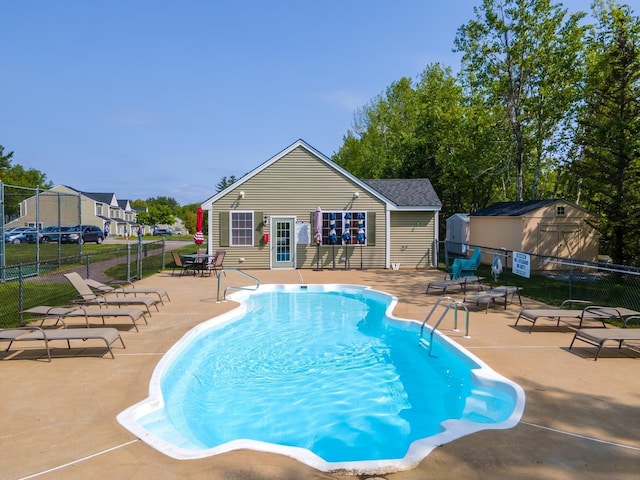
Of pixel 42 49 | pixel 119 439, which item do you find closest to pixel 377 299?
pixel 119 439

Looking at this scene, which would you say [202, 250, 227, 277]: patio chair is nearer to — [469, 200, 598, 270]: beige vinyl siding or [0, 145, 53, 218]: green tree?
[469, 200, 598, 270]: beige vinyl siding

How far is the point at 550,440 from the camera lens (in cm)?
378

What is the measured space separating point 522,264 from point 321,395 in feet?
25.4

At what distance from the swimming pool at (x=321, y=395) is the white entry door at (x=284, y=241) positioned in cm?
880

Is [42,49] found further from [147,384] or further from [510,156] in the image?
[510,156]

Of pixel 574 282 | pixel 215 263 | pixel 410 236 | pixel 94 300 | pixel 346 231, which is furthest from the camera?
pixel 410 236

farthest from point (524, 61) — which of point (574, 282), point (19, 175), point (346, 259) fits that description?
point (19, 175)

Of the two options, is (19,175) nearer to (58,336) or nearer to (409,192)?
(409,192)

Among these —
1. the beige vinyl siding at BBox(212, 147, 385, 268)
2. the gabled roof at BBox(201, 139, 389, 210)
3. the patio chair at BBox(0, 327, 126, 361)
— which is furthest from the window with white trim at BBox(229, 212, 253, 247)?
the patio chair at BBox(0, 327, 126, 361)

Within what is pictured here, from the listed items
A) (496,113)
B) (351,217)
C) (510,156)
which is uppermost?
(496,113)

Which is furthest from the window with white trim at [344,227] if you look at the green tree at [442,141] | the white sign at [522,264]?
the green tree at [442,141]

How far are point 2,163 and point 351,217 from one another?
6370cm

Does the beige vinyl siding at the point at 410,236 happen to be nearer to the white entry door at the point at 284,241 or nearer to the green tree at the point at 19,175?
the white entry door at the point at 284,241

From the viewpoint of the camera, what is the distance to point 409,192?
19.7 meters
